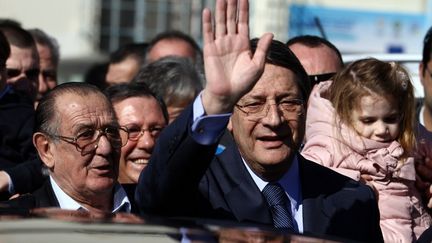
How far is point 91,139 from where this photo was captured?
5051mm

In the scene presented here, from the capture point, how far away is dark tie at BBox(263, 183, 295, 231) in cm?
481

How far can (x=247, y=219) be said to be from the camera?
472cm

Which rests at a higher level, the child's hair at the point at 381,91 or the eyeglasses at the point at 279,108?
the eyeglasses at the point at 279,108

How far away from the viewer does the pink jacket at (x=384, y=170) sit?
17.5ft

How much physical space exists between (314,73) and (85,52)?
14.0 meters

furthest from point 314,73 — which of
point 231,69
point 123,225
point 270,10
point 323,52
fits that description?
point 270,10

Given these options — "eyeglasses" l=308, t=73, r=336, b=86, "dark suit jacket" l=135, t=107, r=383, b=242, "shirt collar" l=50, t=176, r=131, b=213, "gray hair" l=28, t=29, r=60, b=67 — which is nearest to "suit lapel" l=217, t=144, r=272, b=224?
"dark suit jacket" l=135, t=107, r=383, b=242

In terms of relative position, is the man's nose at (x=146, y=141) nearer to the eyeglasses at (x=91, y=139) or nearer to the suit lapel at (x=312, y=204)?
the eyeglasses at (x=91, y=139)

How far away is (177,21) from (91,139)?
17.0m

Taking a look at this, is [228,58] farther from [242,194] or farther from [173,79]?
[173,79]

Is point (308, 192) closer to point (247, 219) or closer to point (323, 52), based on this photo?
point (247, 219)

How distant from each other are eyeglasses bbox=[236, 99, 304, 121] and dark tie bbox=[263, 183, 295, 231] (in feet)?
0.86

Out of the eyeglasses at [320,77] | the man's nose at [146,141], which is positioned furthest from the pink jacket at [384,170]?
the eyeglasses at [320,77]

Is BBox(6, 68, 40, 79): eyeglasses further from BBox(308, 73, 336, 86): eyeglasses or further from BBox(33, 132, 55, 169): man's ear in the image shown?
BBox(33, 132, 55, 169): man's ear
